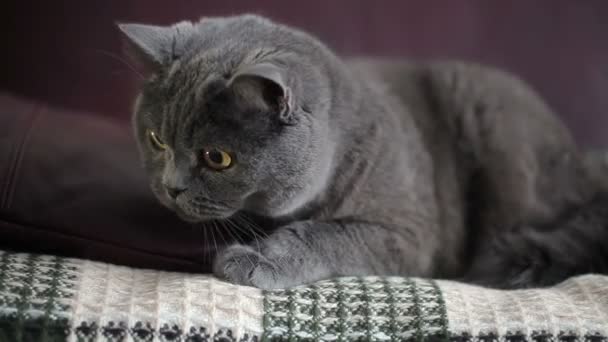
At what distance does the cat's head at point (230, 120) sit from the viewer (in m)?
1.05

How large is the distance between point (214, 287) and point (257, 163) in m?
0.22

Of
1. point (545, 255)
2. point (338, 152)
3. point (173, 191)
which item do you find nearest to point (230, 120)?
point (173, 191)

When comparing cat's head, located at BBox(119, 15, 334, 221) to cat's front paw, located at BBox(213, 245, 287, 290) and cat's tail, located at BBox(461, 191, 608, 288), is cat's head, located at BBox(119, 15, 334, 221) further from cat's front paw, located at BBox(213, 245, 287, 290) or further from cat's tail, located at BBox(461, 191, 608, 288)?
cat's tail, located at BBox(461, 191, 608, 288)

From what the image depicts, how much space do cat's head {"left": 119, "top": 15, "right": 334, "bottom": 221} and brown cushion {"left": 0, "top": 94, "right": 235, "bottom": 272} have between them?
0.22ft

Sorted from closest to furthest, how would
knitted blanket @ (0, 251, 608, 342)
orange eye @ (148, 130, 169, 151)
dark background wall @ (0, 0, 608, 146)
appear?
knitted blanket @ (0, 251, 608, 342) < orange eye @ (148, 130, 169, 151) < dark background wall @ (0, 0, 608, 146)

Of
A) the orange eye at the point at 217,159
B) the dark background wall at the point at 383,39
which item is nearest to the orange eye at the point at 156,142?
the orange eye at the point at 217,159

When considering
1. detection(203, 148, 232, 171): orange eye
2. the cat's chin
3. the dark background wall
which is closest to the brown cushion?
the cat's chin

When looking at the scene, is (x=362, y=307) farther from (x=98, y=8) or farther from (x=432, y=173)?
(x=98, y=8)

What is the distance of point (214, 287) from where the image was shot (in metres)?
1.00

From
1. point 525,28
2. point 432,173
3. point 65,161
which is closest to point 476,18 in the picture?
point 525,28

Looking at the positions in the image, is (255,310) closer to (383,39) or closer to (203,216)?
(203,216)

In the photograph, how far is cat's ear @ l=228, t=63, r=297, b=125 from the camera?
3.20ft

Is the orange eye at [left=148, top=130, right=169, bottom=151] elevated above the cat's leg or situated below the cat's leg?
above

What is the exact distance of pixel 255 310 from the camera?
0.96 metres
